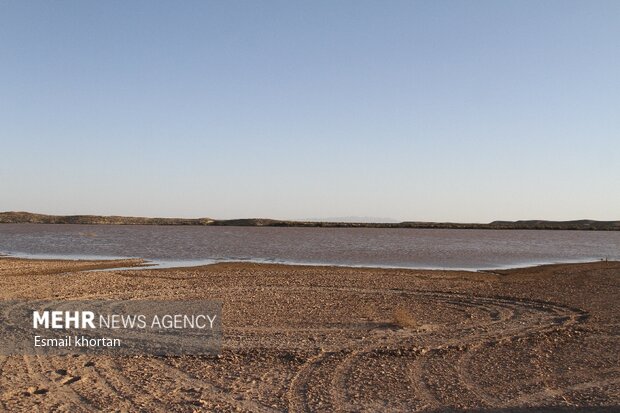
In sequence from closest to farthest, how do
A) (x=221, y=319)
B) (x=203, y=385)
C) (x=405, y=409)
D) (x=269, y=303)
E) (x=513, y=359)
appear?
(x=405, y=409), (x=203, y=385), (x=513, y=359), (x=221, y=319), (x=269, y=303)

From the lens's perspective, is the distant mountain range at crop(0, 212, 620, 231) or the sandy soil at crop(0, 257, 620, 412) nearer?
the sandy soil at crop(0, 257, 620, 412)

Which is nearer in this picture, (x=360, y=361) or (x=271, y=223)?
(x=360, y=361)

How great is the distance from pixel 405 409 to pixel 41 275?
22897mm

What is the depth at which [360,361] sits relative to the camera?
10812 millimetres

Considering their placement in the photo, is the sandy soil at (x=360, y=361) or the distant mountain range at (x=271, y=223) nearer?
the sandy soil at (x=360, y=361)

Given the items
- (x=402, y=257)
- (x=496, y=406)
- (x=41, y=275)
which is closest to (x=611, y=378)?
(x=496, y=406)

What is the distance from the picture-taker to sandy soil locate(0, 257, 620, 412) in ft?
27.9

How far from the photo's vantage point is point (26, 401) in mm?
8219

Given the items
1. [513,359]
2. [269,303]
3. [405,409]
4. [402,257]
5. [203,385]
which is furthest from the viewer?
[402,257]

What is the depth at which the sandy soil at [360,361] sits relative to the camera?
8.49 metres

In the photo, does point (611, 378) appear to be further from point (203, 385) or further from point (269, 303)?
point (269, 303)

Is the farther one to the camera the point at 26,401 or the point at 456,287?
the point at 456,287

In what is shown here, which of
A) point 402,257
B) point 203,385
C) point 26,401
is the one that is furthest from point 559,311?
point 402,257

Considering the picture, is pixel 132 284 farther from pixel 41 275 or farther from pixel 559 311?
pixel 559 311
